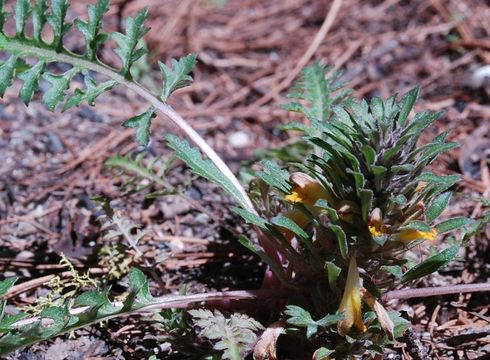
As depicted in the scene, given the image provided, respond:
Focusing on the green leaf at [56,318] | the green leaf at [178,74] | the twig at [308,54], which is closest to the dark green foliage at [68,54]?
the green leaf at [178,74]

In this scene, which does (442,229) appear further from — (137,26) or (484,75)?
(484,75)

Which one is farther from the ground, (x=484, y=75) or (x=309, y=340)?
(x=484, y=75)

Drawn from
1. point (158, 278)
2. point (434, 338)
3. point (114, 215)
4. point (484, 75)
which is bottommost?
point (434, 338)

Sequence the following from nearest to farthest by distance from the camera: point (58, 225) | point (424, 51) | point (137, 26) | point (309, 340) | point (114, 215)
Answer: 1. point (309, 340)
2. point (137, 26)
3. point (114, 215)
4. point (58, 225)
5. point (424, 51)

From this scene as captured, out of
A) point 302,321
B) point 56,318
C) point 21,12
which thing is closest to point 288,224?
point 302,321

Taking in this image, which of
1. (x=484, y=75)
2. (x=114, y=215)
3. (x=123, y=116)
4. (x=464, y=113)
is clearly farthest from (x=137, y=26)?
(x=484, y=75)

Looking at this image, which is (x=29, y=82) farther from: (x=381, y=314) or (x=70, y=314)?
(x=381, y=314)

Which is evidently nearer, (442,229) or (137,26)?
(442,229)
